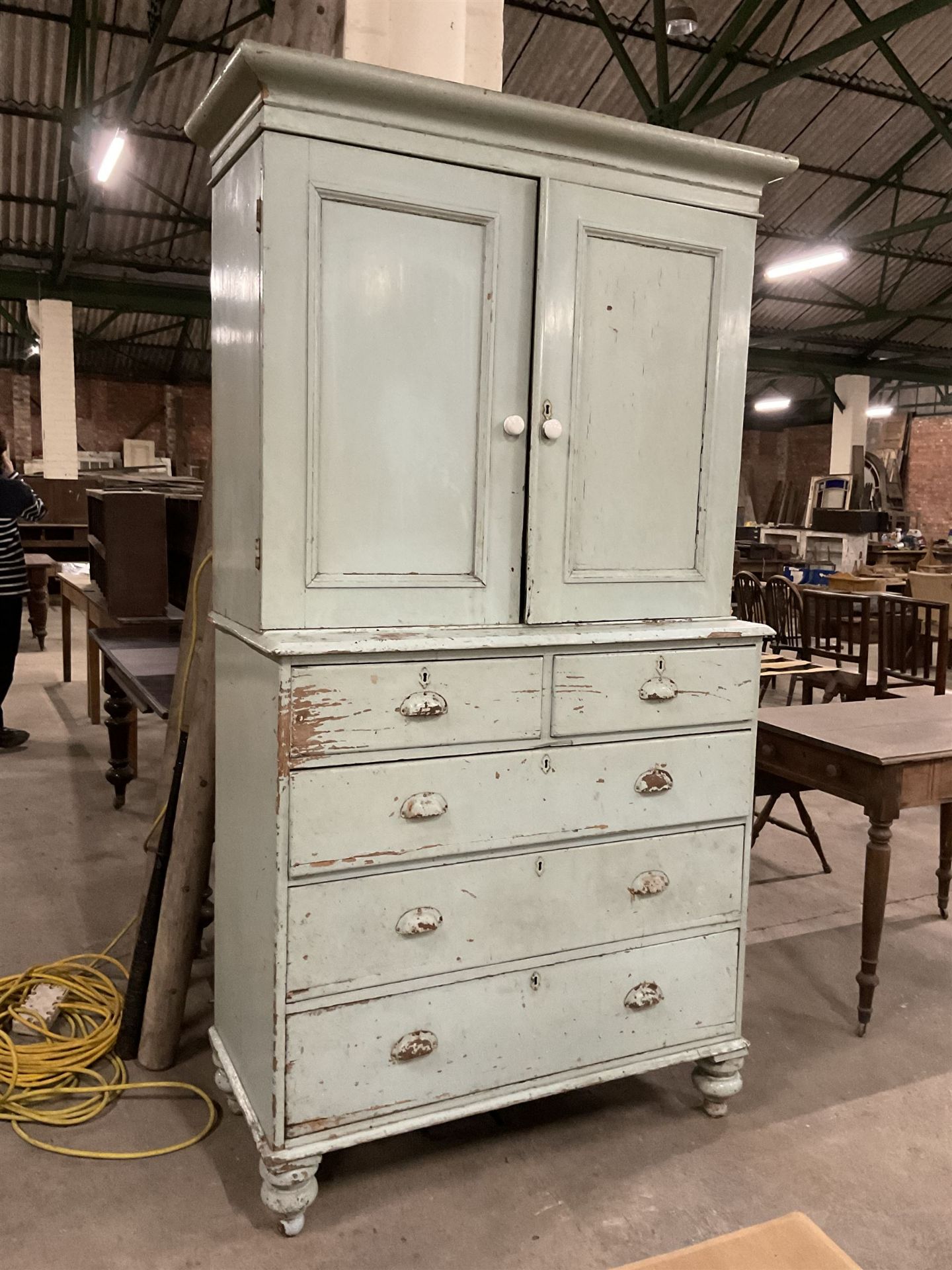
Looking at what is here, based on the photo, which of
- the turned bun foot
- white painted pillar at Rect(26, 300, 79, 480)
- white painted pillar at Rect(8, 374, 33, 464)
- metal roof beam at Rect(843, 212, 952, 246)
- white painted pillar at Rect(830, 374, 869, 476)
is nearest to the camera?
the turned bun foot

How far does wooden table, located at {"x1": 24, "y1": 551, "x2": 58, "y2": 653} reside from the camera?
7.50 metres

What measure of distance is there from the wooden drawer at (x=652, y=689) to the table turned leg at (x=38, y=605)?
21.9 ft

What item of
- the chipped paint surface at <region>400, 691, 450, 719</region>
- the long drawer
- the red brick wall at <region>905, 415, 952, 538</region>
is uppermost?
the red brick wall at <region>905, 415, 952, 538</region>

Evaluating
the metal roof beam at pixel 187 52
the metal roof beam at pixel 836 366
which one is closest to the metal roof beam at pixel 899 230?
the metal roof beam at pixel 836 366

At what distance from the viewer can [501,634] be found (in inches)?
82.1

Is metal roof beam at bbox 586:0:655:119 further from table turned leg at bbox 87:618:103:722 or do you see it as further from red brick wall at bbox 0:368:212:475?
red brick wall at bbox 0:368:212:475

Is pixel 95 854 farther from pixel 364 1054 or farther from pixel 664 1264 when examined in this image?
pixel 664 1264

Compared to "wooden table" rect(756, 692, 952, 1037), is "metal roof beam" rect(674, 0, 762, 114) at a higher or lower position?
higher

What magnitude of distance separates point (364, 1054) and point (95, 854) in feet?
7.65

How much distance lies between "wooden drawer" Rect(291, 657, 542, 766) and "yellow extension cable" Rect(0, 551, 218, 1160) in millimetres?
826

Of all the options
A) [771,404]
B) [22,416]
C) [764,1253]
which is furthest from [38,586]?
[771,404]

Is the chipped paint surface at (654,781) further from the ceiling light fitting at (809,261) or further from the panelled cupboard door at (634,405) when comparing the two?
the ceiling light fitting at (809,261)

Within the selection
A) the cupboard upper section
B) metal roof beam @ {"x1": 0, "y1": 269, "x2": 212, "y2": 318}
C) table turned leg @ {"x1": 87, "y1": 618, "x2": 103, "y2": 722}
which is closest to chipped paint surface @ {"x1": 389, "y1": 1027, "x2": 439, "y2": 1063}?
the cupboard upper section

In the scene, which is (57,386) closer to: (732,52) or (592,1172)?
(732,52)
